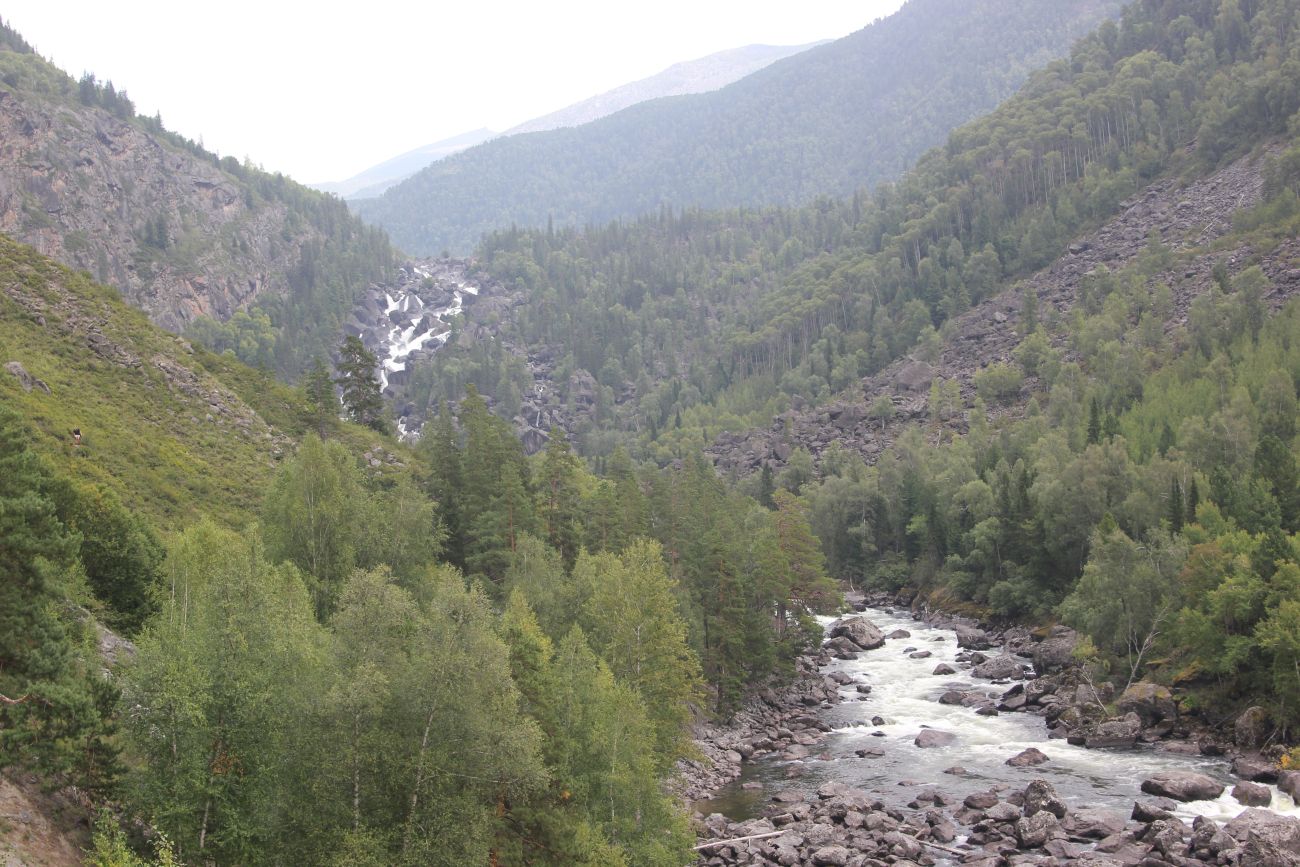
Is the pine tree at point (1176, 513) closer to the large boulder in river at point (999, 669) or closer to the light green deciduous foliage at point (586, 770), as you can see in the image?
the large boulder in river at point (999, 669)

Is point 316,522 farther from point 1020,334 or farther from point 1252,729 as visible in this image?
point 1020,334

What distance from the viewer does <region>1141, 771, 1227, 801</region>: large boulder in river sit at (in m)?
51.6

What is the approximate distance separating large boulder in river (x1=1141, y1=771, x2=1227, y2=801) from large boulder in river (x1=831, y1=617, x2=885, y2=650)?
47929 millimetres

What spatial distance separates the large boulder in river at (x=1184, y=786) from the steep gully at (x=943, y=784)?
0.13 metres

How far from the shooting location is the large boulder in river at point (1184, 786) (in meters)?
51.6

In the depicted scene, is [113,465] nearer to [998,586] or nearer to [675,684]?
[675,684]

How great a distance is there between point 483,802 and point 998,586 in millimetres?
80772

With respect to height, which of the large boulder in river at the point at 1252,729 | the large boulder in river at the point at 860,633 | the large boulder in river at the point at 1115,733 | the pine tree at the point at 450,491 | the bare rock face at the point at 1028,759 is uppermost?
the pine tree at the point at 450,491

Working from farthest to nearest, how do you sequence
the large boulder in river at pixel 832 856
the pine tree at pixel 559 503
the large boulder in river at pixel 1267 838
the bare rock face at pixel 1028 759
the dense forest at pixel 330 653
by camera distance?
the pine tree at pixel 559 503, the bare rock face at pixel 1028 759, the large boulder in river at pixel 832 856, the large boulder in river at pixel 1267 838, the dense forest at pixel 330 653

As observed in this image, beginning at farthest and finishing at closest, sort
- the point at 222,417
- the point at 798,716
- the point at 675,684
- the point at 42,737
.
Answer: the point at 222,417 → the point at 798,716 → the point at 675,684 → the point at 42,737

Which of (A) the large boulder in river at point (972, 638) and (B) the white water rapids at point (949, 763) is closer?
(B) the white water rapids at point (949, 763)

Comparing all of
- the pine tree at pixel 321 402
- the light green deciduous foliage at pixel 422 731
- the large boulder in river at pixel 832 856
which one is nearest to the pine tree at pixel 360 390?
the pine tree at pixel 321 402

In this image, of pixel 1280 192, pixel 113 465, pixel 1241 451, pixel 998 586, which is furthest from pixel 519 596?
pixel 1280 192

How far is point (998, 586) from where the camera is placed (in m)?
103
